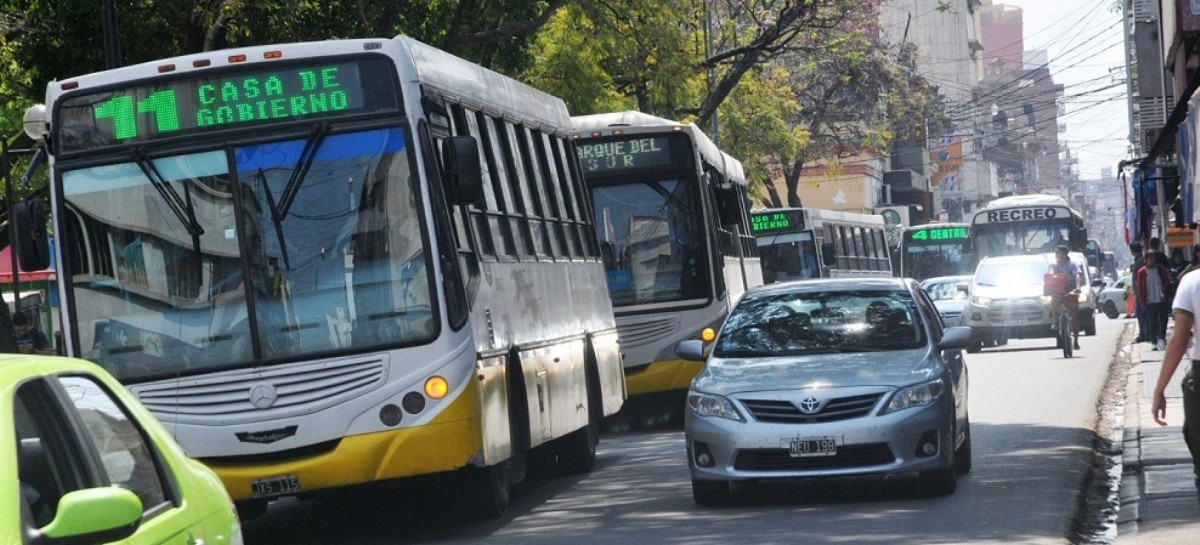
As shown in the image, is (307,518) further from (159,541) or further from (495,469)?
(159,541)

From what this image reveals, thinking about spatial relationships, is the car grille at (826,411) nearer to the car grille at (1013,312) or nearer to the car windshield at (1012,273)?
the car grille at (1013,312)

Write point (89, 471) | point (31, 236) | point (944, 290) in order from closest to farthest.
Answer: point (89, 471) < point (31, 236) < point (944, 290)

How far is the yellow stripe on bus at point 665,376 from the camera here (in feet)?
67.2

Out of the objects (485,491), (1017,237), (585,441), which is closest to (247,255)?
(485,491)

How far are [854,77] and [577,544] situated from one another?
114 feet

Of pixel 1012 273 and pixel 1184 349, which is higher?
pixel 1184 349

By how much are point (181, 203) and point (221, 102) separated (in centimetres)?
67

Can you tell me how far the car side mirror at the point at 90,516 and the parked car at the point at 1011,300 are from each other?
107 feet

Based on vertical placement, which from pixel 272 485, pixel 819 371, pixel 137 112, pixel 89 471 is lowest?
pixel 272 485

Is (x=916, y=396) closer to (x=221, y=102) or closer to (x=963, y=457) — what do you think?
(x=963, y=457)

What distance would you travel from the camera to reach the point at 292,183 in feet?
38.3

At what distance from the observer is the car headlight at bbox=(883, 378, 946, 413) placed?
12.4 meters

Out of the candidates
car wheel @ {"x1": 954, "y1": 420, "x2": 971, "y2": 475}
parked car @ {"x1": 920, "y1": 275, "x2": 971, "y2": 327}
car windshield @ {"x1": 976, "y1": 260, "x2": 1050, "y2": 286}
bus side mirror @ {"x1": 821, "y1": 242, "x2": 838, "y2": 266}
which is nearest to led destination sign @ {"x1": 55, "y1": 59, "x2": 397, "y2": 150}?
car wheel @ {"x1": 954, "y1": 420, "x2": 971, "y2": 475}

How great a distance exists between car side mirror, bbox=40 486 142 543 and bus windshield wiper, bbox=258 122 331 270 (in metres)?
7.43
